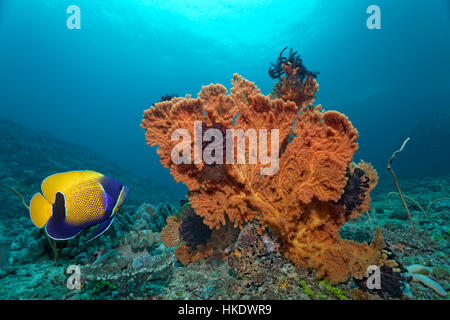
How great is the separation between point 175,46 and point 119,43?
23.8 m

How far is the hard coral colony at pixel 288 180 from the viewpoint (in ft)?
6.82

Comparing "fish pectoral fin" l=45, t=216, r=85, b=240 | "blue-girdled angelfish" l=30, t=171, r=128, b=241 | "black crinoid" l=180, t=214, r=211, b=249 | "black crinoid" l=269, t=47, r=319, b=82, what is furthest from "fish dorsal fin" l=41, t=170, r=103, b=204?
"black crinoid" l=269, t=47, r=319, b=82

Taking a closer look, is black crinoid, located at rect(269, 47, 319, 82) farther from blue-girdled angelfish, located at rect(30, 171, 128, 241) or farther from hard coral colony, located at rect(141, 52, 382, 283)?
blue-girdled angelfish, located at rect(30, 171, 128, 241)

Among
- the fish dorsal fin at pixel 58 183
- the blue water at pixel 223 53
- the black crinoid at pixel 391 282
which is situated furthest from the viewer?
the blue water at pixel 223 53

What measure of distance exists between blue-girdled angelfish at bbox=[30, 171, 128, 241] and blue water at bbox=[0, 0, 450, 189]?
1257 inches

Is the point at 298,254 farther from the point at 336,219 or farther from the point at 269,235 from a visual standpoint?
the point at 336,219

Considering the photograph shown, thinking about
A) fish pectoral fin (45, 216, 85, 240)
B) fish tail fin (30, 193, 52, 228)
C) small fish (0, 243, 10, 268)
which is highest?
fish tail fin (30, 193, 52, 228)

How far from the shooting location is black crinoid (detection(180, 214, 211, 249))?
111 inches

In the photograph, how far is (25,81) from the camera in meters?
102

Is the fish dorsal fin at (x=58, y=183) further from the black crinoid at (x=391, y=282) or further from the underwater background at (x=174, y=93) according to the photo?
the black crinoid at (x=391, y=282)

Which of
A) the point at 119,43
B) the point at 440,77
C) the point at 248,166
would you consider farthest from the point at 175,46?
the point at 440,77

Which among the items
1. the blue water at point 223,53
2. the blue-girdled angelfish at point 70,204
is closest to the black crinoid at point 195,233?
the blue-girdled angelfish at point 70,204
